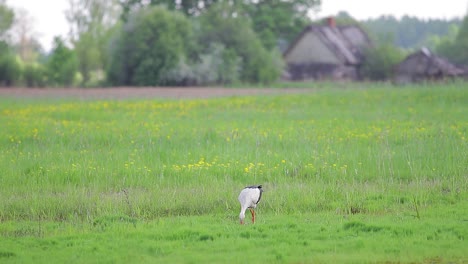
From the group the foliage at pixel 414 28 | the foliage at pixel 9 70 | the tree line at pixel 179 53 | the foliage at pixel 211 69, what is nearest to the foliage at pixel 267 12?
the tree line at pixel 179 53

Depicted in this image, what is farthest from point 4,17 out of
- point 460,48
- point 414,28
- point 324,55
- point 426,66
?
point 414,28

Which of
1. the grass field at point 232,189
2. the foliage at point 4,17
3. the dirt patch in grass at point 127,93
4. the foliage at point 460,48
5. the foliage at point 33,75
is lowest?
the grass field at point 232,189

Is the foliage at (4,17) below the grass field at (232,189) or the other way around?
the other way around

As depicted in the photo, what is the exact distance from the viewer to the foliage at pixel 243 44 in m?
69.9

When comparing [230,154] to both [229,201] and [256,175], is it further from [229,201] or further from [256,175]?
[229,201]

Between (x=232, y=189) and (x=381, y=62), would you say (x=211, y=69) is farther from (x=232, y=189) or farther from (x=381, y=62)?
(x=232, y=189)

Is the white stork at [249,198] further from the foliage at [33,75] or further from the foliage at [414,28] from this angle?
the foliage at [414,28]

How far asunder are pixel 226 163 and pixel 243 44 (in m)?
54.0

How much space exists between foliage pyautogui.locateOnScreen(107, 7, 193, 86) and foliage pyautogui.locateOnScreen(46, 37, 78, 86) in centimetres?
466

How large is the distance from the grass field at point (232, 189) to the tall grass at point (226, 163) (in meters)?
0.04

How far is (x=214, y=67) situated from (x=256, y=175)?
165ft

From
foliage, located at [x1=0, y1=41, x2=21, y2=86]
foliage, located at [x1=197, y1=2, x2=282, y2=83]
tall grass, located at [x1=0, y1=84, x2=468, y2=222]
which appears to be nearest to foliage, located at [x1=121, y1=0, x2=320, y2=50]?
foliage, located at [x1=197, y1=2, x2=282, y2=83]

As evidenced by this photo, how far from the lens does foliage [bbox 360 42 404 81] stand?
80188mm

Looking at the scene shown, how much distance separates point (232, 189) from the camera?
14781 millimetres
